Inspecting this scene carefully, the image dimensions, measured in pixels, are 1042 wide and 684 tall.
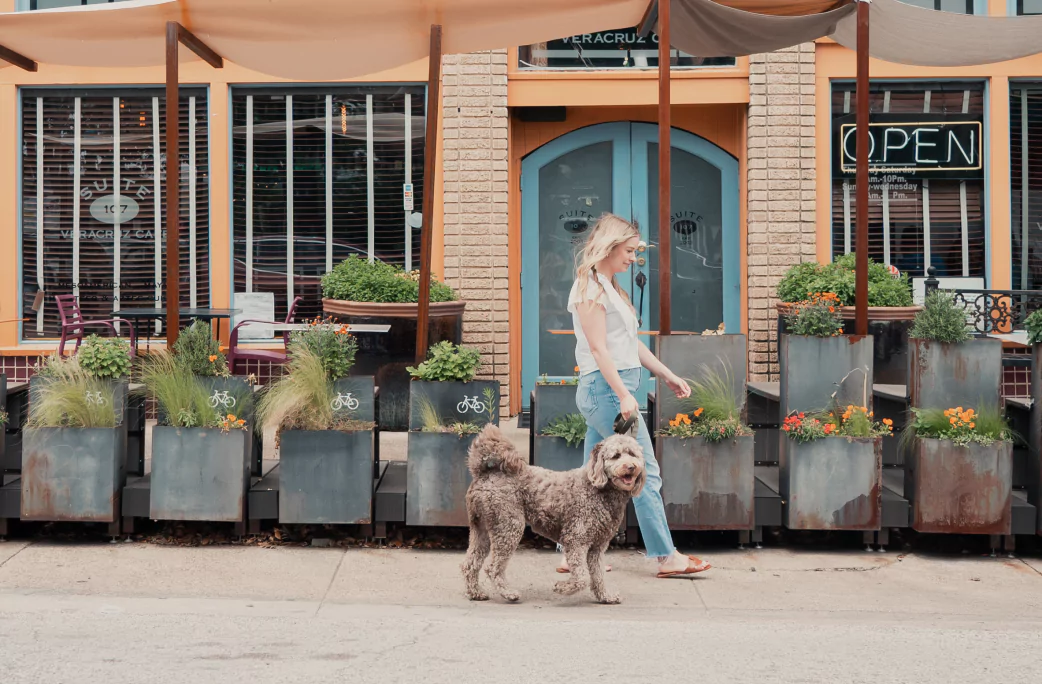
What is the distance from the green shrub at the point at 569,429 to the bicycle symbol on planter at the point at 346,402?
3.73 feet

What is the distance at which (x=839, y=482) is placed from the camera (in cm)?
632

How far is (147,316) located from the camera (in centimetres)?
926

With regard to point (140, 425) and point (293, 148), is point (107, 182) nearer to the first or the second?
point (293, 148)

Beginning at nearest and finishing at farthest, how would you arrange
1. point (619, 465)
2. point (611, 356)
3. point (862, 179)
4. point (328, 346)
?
point (619, 465), point (611, 356), point (328, 346), point (862, 179)

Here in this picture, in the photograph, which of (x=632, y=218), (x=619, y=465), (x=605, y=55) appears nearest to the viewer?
(x=619, y=465)

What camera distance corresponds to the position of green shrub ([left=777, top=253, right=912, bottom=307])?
934 cm

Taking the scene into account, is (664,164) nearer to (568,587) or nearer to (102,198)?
(568,587)

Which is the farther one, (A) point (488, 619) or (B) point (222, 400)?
(B) point (222, 400)

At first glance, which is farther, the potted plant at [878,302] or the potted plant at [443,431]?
the potted plant at [878,302]

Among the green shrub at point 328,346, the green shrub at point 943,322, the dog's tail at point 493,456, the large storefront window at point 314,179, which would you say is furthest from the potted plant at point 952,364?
the large storefront window at point 314,179

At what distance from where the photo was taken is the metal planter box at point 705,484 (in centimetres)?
632

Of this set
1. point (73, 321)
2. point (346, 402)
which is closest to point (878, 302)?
point (346, 402)

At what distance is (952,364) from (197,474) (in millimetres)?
4395

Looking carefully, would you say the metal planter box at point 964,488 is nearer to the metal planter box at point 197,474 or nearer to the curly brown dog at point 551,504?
the curly brown dog at point 551,504
